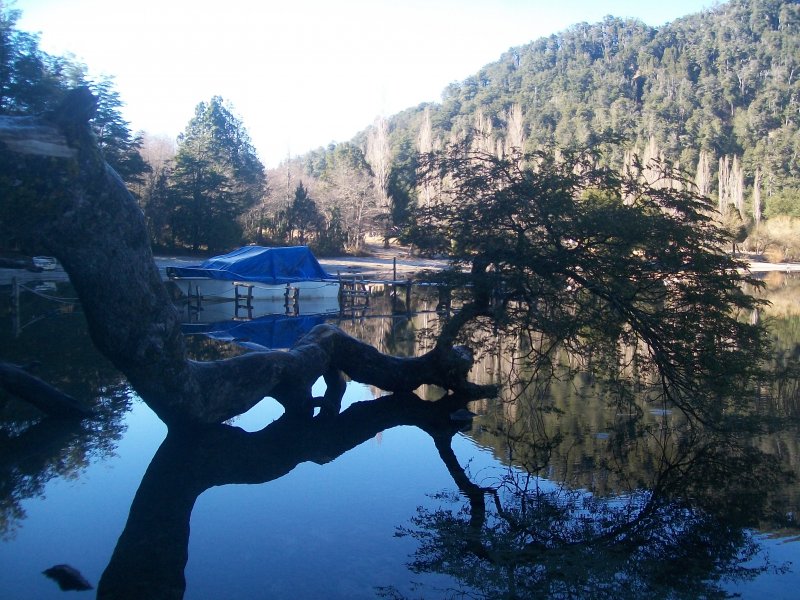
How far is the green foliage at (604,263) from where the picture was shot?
9570 millimetres

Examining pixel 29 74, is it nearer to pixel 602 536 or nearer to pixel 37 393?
pixel 37 393

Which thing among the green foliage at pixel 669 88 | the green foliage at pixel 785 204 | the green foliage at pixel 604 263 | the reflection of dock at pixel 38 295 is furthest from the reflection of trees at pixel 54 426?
the green foliage at pixel 785 204

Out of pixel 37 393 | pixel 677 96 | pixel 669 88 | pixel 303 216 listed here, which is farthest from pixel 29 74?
pixel 669 88

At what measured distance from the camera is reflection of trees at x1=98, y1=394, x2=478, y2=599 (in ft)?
18.1

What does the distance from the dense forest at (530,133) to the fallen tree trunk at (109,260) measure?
1.53ft

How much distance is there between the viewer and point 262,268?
29016 millimetres

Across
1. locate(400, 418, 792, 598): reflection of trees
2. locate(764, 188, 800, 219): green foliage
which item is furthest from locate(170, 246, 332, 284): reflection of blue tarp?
locate(764, 188, 800, 219): green foliage

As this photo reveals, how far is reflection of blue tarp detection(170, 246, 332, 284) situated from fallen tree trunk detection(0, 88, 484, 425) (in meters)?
18.6

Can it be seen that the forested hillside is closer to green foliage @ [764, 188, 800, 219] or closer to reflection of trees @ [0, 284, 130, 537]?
green foliage @ [764, 188, 800, 219]

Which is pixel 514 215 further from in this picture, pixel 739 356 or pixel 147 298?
pixel 147 298

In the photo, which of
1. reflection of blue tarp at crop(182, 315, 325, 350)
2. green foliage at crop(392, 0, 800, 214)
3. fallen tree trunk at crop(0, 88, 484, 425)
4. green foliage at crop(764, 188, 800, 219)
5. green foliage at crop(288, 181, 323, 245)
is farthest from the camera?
green foliage at crop(392, 0, 800, 214)

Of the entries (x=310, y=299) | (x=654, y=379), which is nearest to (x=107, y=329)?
(x=654, y=379)

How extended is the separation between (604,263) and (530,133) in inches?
2951

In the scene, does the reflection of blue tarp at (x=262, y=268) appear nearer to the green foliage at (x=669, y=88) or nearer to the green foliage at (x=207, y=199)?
the green foliage at (x=207, y=199)
